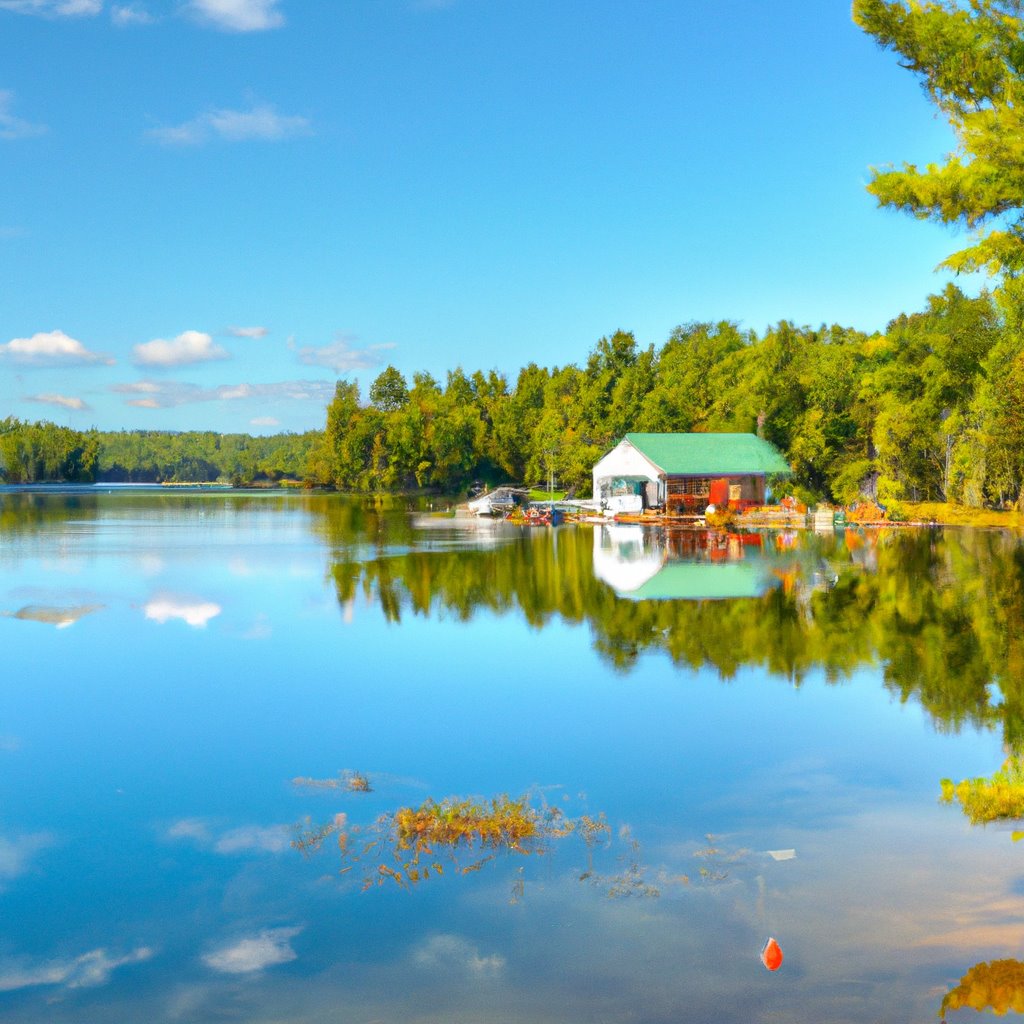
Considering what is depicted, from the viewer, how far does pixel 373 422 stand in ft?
370

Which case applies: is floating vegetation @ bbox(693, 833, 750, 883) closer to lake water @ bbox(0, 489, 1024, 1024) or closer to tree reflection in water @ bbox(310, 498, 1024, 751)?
lake water @ bbox(0, 489, 1024, 1024)

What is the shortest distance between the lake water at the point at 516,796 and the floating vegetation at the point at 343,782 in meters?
0.06

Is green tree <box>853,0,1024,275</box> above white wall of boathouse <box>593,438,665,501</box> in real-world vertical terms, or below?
above

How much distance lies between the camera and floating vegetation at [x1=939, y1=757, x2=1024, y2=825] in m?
9.88

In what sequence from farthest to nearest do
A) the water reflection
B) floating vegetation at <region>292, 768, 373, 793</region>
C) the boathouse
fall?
the boathouse, the water reflection, floating vegetation at <region>292, 768, 373, 793</region>

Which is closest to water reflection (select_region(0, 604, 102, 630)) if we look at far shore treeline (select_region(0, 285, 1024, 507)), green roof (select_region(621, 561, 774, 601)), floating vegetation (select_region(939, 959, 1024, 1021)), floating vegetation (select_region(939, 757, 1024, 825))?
green roof (select_region(621, 561, 774, 601))

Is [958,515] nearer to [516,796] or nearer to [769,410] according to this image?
[769,410]

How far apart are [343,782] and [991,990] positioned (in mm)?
7044

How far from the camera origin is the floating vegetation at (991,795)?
9875mm

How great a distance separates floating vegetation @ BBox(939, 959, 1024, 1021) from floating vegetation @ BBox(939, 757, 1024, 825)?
10.2 ft

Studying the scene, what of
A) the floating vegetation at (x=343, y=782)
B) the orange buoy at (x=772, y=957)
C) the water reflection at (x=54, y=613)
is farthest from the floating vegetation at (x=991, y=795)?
the water reflection at (x=54, y=613)

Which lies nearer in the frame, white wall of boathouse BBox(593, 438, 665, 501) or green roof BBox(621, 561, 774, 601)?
green roof BBox(621, 561, 774, 601)

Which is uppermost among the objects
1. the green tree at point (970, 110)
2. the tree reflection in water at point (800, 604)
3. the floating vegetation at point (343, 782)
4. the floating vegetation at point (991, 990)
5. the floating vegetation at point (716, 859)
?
the green tree at point (970, 110)

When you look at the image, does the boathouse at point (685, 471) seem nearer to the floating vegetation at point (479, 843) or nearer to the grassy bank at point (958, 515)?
the grassy bank at point (958, 515)
